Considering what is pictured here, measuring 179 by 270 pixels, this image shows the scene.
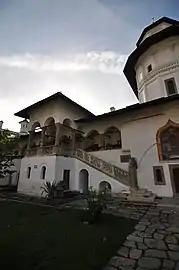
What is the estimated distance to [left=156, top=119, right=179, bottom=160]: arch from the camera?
40.2 feet

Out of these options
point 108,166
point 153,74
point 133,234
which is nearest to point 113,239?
point 133,234

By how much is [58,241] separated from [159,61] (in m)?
17.5

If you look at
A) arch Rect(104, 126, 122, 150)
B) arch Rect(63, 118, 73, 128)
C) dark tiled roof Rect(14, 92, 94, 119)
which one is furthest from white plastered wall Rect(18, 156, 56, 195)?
arch Rect(104, 126, 122, 150)

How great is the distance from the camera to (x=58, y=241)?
521cm

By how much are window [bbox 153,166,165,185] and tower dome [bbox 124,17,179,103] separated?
7401 mm

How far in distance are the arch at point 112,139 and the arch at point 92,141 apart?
971mm

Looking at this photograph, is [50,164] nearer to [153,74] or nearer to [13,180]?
[13,180]

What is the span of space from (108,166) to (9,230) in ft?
28.7

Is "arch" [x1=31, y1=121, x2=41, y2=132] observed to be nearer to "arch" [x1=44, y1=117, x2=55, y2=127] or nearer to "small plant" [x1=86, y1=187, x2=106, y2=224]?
"arch" [x1=44, y1=117, x2=55, y2=127]

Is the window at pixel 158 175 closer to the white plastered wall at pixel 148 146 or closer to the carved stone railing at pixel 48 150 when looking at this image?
the white plastered wall at pixel 148 146

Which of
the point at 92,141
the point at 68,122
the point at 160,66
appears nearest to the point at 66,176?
the point at 68,122

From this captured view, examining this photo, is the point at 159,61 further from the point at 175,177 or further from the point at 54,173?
the point at 54,173

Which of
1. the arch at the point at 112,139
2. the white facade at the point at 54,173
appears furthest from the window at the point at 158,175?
the arch at the point at 112,139

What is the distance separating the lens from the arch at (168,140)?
482 inches
